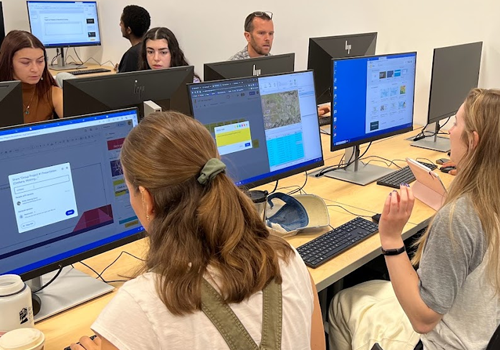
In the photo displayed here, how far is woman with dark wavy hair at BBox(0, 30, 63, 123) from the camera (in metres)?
3.00

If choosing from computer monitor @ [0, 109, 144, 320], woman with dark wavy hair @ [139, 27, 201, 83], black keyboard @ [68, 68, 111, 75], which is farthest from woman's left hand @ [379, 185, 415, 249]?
black keyboard @ [68, 68, 111, 75]

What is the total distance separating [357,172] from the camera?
94.2 inches

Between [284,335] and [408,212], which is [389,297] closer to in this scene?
[408,212]

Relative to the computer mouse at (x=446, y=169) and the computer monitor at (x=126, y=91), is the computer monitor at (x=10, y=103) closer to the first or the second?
the computer monitor at (x=126, y=91)

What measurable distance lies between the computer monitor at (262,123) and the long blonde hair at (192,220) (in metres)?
0.62

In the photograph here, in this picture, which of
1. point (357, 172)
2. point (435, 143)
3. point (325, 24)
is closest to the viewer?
point (357, 172)

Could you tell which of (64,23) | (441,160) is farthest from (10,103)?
(64,23)

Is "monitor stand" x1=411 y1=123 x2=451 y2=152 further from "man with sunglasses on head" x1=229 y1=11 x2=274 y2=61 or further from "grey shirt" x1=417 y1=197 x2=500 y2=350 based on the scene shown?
"grey shirt" x1=417 y1=197 x2=500 y2=350

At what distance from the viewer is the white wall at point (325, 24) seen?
3.00 m

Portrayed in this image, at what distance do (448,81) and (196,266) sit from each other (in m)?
2.16

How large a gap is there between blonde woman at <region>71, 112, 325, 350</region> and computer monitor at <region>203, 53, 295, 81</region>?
3.87 ft

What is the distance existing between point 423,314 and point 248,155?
0.74 metres

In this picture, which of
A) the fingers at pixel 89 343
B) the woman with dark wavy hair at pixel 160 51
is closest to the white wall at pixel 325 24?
the woman with dark wavy hair at pixel 160 51

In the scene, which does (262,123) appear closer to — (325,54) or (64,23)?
(325,54)
